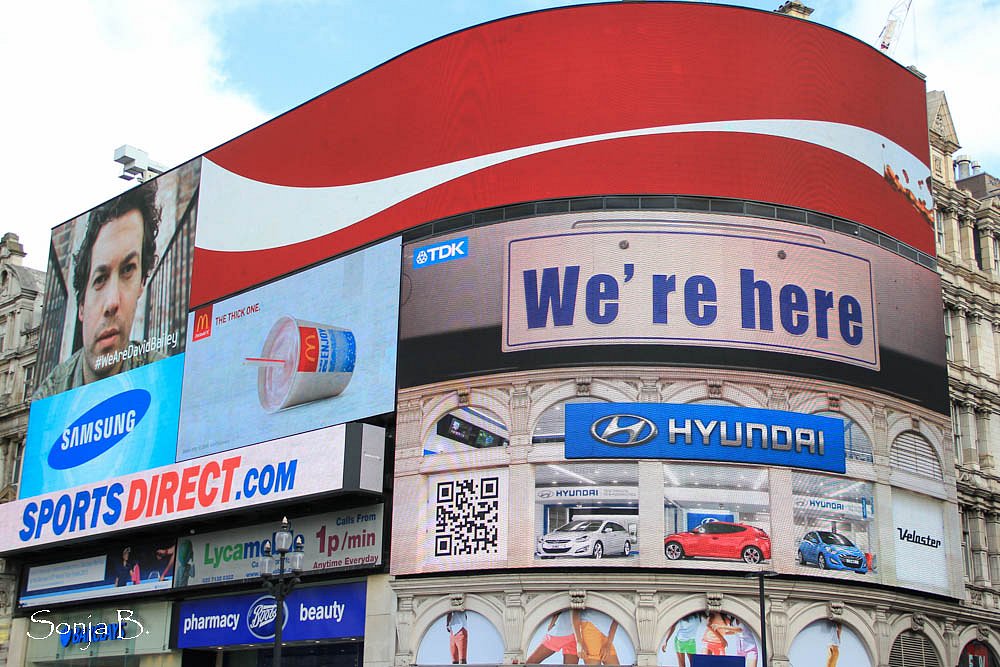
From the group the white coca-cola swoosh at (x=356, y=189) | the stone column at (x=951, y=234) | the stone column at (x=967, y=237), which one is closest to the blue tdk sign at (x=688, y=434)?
the white coca-cola swoosh at (x=356, y=189)

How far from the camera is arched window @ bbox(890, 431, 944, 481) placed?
42312 millimetres

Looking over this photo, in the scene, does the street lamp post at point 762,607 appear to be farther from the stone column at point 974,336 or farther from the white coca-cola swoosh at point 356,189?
the stone column at point 974,336

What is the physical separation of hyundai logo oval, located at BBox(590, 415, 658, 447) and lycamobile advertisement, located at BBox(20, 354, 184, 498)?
20273 mm

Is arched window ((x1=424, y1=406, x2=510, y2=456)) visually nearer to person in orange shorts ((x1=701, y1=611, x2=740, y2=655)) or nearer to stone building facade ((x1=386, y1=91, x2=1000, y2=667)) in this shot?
stone building facade ((x1=386, y1=91, x2=1000, y2=667))

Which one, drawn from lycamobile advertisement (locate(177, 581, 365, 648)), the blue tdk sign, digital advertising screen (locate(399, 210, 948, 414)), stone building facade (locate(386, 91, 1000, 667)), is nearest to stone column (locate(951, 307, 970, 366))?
stone building facade (locate(386, 91, 1000, 667))

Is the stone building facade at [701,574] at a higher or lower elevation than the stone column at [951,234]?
lower

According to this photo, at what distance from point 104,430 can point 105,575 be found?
6.40m

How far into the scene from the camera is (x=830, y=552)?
39.8 m

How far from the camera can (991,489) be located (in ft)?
156

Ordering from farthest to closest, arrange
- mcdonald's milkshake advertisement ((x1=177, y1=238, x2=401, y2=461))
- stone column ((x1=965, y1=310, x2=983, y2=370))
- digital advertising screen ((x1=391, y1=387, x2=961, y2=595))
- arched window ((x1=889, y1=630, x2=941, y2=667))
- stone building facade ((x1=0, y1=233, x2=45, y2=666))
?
stone building facade ((x1=0, y1=233, x2=45, y2=666))
stone column ((x1=965, y1=310, x2=983, y2=370))
mcdonald's milkshake advertisement ((x1=177, y1=238, x2=401, y2=461))
arched window ((x1=889, y1=630, x2=941, y2=667))
digital advertising screen ((x1=391, y1=387, x2=961, y2=595))

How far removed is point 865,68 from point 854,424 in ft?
45.6

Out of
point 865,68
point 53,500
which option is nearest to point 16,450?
point 53,500

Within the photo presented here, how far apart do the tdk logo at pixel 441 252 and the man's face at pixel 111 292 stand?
58.5 ft

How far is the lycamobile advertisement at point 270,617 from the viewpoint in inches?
1692
